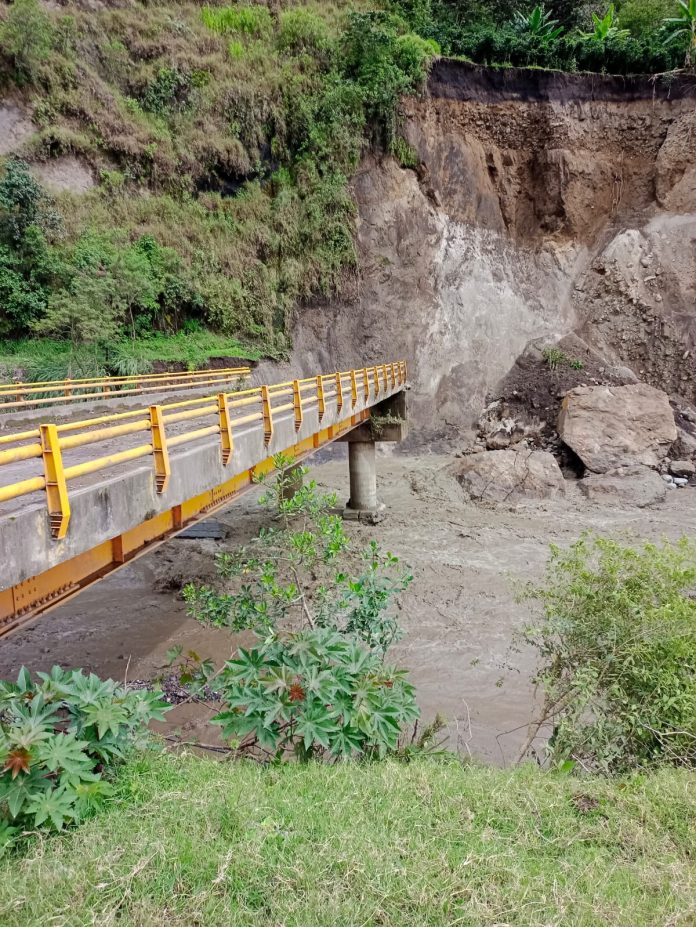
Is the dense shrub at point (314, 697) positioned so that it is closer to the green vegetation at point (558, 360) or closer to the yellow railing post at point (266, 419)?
the yellow railing post at point (266, 419)

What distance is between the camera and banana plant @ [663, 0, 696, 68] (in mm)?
29078

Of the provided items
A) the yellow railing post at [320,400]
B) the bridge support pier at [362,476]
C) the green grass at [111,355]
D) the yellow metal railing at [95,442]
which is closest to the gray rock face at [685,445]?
the bridge support pier at [362,476]

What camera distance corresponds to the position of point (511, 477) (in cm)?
1941

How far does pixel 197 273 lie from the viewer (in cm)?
2464

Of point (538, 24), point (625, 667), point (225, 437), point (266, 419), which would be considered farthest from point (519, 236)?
point (625, 667)

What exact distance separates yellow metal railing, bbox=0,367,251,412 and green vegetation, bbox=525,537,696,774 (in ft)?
27.8

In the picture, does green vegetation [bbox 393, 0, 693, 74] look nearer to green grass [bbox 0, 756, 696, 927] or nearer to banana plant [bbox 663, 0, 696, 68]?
banana plant [bbox 663, 0, 696, 68]

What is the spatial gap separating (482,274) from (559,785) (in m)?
29.5

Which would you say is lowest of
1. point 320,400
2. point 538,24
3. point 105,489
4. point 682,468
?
point 682,468

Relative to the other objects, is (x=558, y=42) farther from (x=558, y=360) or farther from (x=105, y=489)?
(x=105, y=489)

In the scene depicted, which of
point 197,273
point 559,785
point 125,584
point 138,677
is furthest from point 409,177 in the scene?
point 559,785

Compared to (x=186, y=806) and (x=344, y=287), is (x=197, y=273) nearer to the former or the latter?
(x=344, y=287)

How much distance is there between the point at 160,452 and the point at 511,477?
16408 millimetres

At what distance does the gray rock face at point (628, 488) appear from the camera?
1886cm
